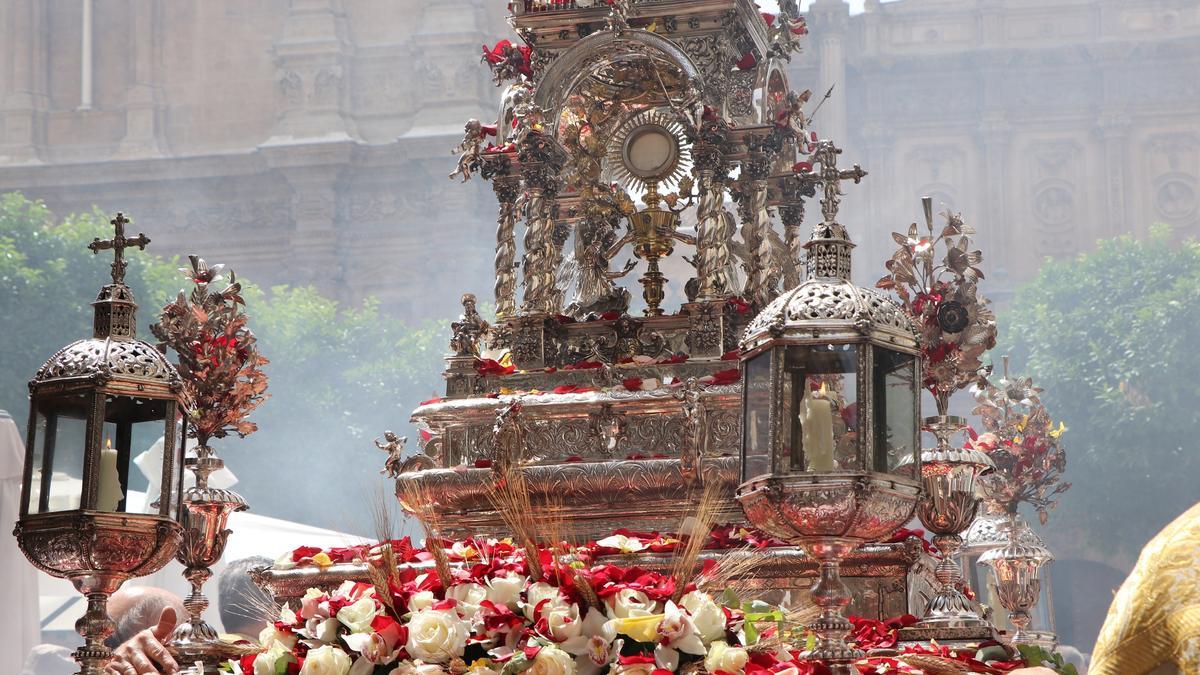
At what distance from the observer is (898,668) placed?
20.3ft

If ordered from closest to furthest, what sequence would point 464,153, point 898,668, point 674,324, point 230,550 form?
point 898,668
point 674,324
point 464,153
point 230,550

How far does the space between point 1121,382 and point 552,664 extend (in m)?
40.4

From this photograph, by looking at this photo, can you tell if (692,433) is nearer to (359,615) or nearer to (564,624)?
(359,615)

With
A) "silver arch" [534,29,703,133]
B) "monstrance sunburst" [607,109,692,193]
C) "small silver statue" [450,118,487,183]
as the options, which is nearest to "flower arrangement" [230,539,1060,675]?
"silver arch" [534,29,703,133]

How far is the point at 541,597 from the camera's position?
535 cm

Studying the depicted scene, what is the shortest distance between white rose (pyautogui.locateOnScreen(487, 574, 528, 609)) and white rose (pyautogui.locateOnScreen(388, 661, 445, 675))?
0.91ft

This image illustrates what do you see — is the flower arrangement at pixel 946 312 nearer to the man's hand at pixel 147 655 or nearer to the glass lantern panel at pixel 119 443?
the glass lantern panel at pixel 119 443

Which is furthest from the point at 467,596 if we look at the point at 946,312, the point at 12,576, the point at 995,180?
the point at 995,180

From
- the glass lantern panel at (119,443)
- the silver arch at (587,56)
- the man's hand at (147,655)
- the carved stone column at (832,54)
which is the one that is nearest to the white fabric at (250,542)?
the silver arch at (587,56)

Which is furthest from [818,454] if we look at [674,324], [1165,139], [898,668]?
[1165,139]

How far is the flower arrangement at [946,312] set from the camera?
9117mm

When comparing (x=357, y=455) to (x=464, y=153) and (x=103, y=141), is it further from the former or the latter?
(x=464, y=153)

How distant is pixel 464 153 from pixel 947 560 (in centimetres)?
446

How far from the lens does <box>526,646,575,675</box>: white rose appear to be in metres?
5.13
